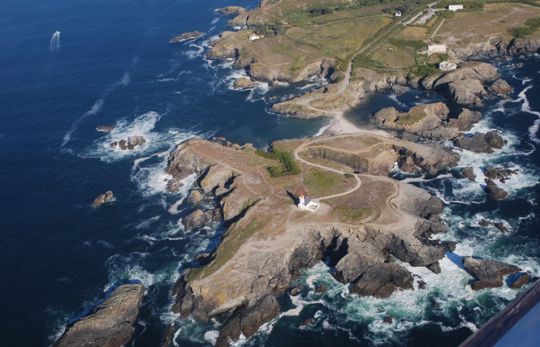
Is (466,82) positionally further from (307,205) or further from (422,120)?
(307,205)

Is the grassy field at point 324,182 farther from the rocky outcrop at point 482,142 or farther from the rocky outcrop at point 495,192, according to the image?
the rocky outcrop at point 482,142

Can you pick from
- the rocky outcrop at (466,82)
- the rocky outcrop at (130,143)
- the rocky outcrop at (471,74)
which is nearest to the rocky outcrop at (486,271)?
the rocky outcrop at (466,82)

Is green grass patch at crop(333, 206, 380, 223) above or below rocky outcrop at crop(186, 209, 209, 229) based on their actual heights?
above

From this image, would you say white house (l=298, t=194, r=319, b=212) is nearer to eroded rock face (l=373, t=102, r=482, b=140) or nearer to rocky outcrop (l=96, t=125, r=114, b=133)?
eroded rock face (l=373, t=102, r=482, b=140)

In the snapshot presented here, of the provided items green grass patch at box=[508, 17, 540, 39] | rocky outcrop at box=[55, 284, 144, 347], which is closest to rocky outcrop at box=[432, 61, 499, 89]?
green grass patch at box=[508, 17, 540, 39]

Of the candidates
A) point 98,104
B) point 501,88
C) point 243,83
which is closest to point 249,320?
point 243,83

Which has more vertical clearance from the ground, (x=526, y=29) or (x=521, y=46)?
(x=526, y=29)

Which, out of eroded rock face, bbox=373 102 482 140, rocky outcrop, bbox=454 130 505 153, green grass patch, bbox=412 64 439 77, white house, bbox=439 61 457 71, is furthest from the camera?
green grass patch, bbox=412 64 439 77
